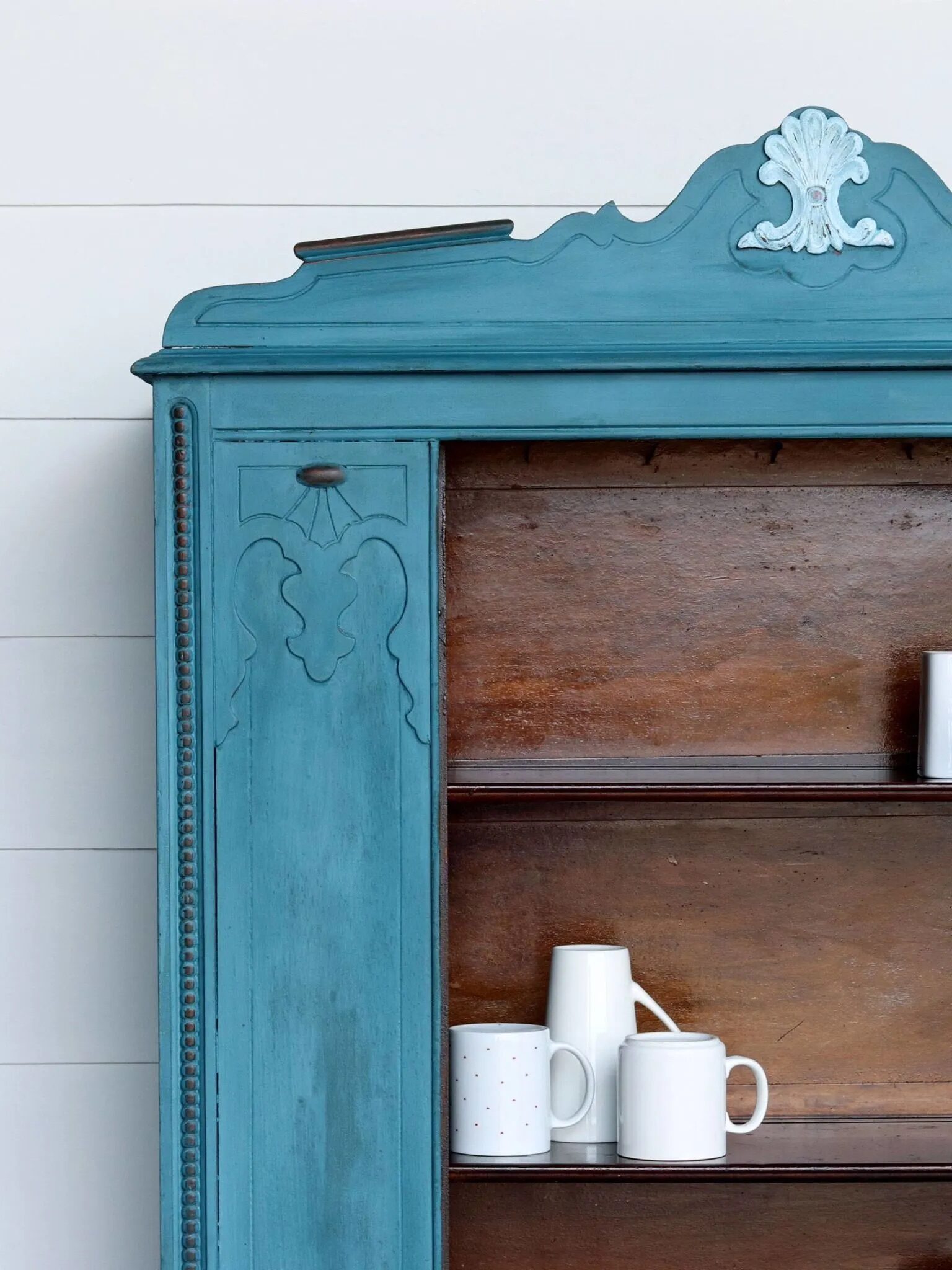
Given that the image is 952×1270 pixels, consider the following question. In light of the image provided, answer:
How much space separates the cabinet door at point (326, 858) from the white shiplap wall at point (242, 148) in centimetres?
46

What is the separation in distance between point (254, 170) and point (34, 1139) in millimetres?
1209

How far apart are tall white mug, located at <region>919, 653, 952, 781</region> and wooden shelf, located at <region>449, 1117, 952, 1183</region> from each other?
38cm

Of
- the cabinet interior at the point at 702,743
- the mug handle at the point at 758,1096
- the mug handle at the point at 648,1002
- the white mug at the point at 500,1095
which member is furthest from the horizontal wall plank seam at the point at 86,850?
the mug handle at the point at 758,1096

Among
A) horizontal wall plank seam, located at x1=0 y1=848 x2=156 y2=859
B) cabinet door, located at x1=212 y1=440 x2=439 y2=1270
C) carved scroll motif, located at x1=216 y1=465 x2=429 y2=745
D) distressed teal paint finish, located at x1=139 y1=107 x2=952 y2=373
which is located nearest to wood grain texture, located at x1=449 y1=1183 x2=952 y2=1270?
cabinet door, located at x1=212 y1=440 x2=439 y2=1270

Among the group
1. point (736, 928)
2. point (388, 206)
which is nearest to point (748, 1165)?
point (736, 928)

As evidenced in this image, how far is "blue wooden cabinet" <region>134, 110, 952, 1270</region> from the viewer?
1.30 metres

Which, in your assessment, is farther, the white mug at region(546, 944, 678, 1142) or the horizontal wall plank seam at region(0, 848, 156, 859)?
the horizontal wall plank seam at region(0, 848, 156, 859)

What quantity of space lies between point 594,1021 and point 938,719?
19.0 inches

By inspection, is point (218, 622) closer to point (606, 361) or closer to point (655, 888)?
point (606, 361)

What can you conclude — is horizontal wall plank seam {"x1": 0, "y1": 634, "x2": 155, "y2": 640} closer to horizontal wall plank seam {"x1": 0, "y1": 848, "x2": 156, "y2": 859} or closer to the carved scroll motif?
horizontal wall plank seam {"x1": 0, "y1": 848, "x2": 156, "y2": 859}

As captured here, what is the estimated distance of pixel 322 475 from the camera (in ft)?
4.30

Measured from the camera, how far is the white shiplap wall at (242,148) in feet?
5.68

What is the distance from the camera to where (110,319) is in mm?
1745

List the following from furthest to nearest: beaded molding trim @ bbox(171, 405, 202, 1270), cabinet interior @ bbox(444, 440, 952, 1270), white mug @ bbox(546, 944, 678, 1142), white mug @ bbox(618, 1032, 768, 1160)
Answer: cabinet interior @ bbox(444, 440, 952, 1270)
white mug @ bbox(546, 944, 678, 1142)
white mug @ bbox(618, 1032, 768, 1160)
beaded molding trim @ bbox(171, 405, 202, 1270)
